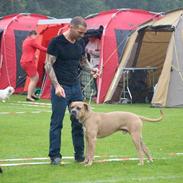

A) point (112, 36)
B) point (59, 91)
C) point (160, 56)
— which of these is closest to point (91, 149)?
point (59, 91)

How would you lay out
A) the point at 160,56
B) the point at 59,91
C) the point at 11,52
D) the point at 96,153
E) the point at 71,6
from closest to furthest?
the point at 59,91 → the point at 96,153 → the point at 160,56 → the point at 11,52 → the point at 71,6

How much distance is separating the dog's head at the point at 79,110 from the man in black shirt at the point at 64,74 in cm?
15

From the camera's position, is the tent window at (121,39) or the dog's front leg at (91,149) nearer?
the dog's front leg at (91,149)

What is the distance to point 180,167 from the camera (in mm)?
9344

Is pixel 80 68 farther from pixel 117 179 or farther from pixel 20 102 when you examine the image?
pixel 20 102

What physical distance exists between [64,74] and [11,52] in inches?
640

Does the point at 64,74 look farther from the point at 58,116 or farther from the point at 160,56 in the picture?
the point at 160,56

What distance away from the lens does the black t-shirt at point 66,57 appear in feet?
31.5

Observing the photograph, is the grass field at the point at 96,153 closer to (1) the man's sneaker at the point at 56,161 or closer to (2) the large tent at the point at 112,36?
(1) the man's sneaker at the point at 56,161

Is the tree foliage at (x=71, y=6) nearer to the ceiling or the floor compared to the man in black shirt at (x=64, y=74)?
nearer to the floor

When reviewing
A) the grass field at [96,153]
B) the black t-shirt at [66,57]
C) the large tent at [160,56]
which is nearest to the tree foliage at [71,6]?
the large tent at [160,56]

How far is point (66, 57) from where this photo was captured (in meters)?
9.68

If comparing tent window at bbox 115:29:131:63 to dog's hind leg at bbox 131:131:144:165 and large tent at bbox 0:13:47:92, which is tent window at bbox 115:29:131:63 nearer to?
large tent at bbox 0:13:47:92

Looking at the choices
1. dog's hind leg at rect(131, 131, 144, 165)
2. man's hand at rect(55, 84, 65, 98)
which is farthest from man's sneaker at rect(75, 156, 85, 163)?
man's hand at rect(55, 84, 65, 98)
